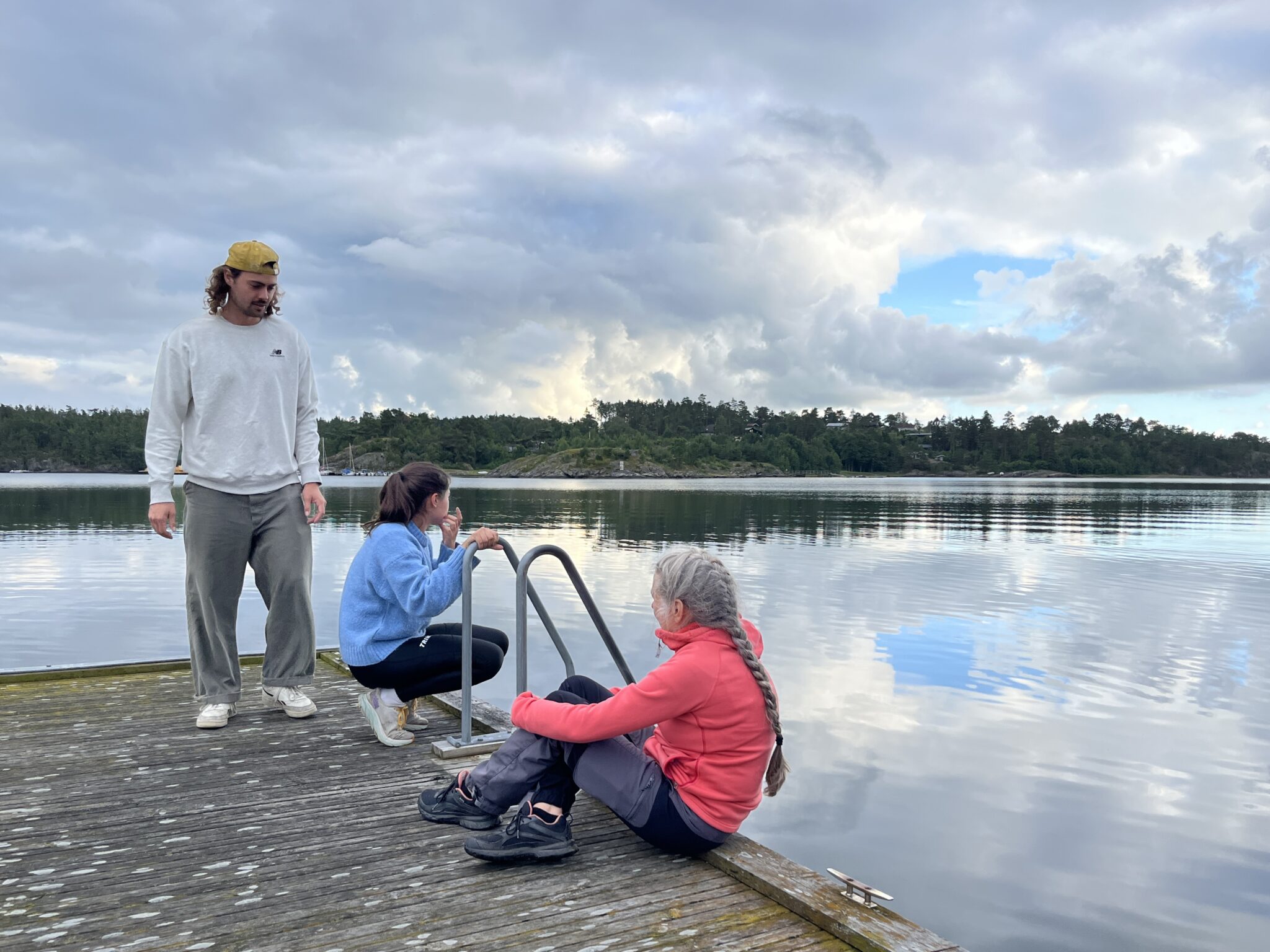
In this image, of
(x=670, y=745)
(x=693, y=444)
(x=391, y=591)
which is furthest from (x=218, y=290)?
(x=693, y=444)

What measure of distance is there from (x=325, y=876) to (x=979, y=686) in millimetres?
8771

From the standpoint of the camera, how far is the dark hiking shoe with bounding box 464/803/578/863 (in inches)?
130

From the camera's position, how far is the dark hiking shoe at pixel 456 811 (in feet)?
12.1

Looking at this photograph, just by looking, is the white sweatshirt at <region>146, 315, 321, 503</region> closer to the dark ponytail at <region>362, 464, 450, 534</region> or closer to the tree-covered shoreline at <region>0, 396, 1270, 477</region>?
the dark ponytail at <region>362, 464, 450, 534</region>

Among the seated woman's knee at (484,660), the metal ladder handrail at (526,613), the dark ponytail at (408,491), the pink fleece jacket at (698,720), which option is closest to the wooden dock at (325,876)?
the pink fleece jacket at (698,720)

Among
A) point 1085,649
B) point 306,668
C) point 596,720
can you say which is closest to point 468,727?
point 306,668

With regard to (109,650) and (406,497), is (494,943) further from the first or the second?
(109,650)

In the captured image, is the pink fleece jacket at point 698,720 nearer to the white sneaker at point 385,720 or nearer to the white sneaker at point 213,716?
the white sneaker at point 385,720

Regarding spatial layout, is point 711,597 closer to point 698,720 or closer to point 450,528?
A: point 698,720

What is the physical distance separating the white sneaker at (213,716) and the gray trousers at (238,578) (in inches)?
1.5

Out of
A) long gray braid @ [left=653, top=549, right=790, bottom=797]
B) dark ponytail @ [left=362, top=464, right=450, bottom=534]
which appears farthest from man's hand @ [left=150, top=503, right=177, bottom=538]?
long gray braid @ [left=653, top=549, right=790, bottom=797]

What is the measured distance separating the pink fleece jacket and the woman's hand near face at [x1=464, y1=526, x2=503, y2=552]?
43.2 inches

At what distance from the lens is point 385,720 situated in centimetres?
489

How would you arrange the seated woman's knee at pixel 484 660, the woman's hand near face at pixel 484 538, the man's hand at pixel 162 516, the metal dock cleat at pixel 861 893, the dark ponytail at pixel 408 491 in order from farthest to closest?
the seated woman's knee at pixel 484 660
the man's hand at pixel 162 516
the dark ponytail at pixel 408 491
the woman's hand near face at pixel 484 538
the metal dock cleat at pixel 861 893
